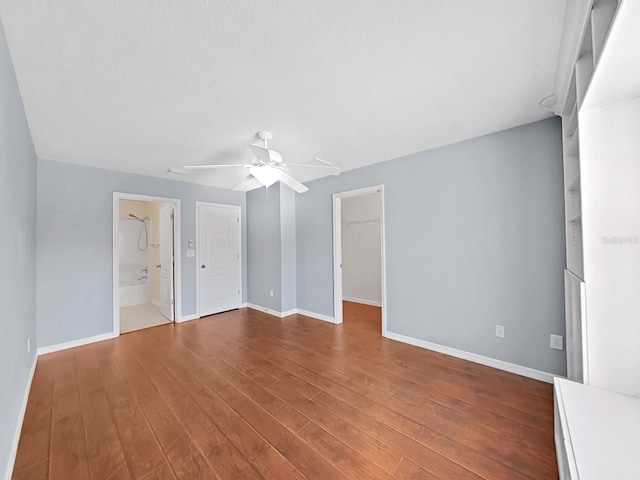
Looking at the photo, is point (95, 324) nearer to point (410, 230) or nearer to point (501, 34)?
point (410, 230)

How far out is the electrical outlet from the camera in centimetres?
221

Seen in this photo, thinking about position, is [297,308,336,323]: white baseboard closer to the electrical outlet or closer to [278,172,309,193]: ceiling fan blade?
[278,172,309,193]: ceiling fan blade

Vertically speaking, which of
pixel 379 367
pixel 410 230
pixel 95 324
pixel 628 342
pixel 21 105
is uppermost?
pixel 21 105

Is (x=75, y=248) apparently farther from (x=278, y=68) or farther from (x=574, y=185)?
(x=574, y=185)

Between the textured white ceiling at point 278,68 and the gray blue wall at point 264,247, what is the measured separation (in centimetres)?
201

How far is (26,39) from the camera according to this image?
133 cm

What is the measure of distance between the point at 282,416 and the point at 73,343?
324 centimetres

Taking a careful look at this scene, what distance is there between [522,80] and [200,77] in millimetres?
2283

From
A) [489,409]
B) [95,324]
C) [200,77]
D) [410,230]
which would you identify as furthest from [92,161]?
[489,409]

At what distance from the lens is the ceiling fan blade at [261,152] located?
6.83 ft

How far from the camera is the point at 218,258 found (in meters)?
A: 4.75

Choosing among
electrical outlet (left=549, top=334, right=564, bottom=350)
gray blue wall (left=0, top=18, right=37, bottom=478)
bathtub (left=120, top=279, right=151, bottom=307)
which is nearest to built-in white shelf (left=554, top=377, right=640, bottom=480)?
electrical outlet (left=549, top=334, right=564, bottom=350)

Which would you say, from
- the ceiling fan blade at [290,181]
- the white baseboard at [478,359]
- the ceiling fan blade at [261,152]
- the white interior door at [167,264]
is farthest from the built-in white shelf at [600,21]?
the white interior door at [167,264]

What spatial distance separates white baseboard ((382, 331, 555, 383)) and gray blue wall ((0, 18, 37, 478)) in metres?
3.36
